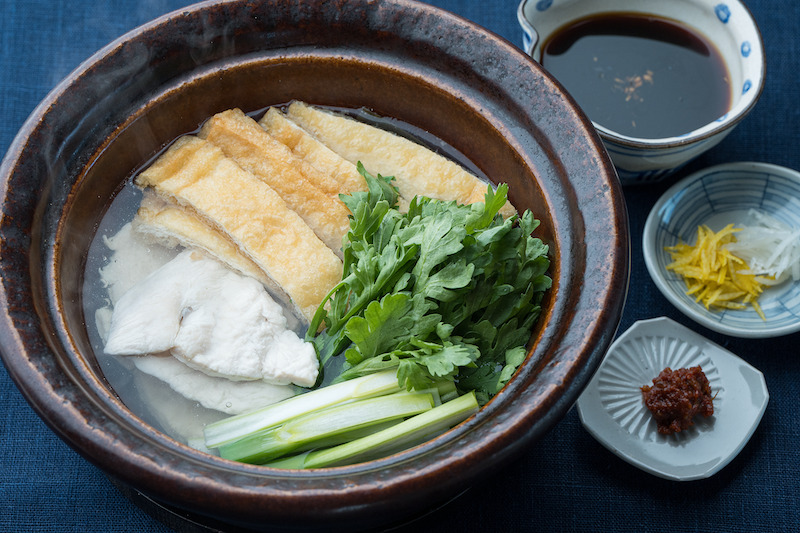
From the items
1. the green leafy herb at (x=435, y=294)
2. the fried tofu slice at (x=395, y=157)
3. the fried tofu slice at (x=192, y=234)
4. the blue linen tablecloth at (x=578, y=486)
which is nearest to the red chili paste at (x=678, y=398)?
the blue linen tablecloth at (x=578, y=486)

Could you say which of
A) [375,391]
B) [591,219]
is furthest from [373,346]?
[591,219]

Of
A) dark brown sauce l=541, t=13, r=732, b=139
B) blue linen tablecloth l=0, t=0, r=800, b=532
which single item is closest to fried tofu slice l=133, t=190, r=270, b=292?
blue linen tablecloth l=0, t=0, r=800, b=532

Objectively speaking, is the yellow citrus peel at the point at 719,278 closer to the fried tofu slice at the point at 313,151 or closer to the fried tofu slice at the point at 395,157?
the fried tofu slice at the point at 395,157

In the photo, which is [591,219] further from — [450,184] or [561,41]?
[561,41]

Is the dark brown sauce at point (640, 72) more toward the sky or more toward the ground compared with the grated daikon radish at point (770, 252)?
more toward the sky

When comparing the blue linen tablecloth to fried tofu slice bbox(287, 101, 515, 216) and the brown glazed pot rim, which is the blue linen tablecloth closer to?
the brown glazed pot rim

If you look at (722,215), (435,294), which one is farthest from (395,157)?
(722,215)
